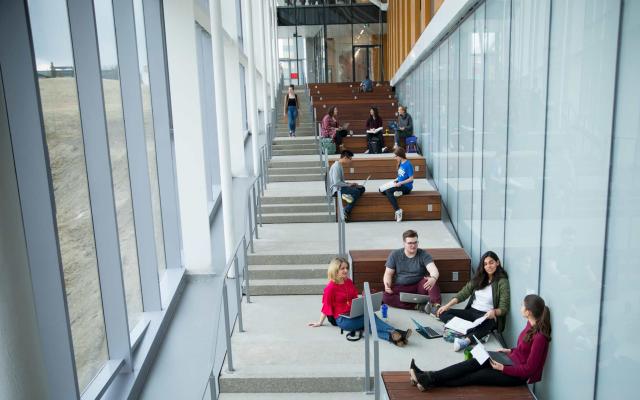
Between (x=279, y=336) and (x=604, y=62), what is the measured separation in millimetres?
5019

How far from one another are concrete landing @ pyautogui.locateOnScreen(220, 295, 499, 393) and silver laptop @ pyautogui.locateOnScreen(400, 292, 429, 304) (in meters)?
0.15

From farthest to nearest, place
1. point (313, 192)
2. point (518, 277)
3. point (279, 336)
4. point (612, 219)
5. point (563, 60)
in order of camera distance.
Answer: point (313, 192), point (279, 336), point (518, 277), point (563, 60), point (612, 219)

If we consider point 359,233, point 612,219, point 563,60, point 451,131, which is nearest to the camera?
point 612,219

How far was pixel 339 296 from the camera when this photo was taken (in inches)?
296

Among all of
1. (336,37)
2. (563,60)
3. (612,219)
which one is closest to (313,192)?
(563,60)

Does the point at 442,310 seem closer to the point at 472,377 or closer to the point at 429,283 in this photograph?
the point at 429,283

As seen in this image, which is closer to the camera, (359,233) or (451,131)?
(359,233)

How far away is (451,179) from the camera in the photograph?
11.5 metres

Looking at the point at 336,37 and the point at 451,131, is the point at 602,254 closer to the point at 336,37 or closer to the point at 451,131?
the point at 451,131

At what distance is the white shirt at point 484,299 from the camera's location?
7.16 meters

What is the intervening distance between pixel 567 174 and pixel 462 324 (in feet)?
8.12

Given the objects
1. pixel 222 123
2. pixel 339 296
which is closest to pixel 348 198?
pixel 222 123

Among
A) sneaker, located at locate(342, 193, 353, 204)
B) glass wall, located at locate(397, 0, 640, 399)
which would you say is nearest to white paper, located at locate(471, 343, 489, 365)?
glass wall, located at locate(397, 0, 640, 399)

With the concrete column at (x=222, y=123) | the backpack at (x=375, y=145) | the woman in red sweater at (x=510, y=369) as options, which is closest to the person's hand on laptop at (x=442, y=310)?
the woman in red sweater at (x=510, y=369)
